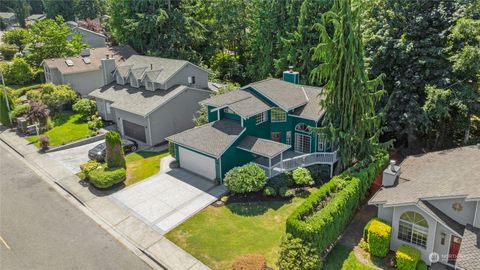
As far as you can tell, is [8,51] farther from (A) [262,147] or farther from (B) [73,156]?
(A) [262,147]

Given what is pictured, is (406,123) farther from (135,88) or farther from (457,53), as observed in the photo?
(135,88)

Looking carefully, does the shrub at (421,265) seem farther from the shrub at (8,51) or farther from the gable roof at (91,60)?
the shrub at (8,51)

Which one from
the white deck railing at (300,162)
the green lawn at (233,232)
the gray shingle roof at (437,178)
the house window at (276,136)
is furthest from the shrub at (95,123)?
the gray shingle roof at (437,178)

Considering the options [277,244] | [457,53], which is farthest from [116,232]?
[457,53]

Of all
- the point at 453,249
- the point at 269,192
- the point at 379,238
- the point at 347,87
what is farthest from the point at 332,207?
the point at 347,87

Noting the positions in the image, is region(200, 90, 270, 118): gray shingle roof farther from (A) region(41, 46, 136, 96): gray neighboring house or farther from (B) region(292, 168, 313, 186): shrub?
(A) region(41, 46, 136, 96): gray neighboring house

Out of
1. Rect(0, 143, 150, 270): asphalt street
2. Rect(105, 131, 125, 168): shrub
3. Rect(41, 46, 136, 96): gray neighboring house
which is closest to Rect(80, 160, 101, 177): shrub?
Rect(105, 131, 125, 168): shrub
